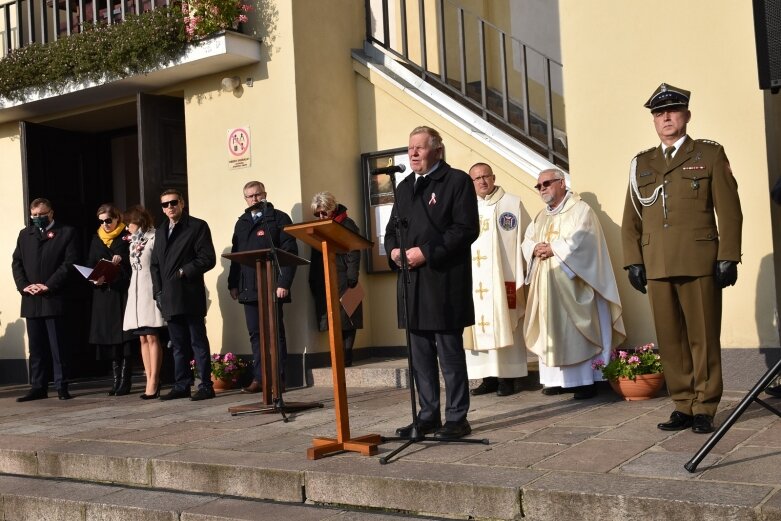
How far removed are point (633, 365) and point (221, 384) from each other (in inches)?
172

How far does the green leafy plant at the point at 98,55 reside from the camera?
990cm

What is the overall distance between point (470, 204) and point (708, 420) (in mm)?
1946

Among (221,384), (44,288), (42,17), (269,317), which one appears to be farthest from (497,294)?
(42,17)

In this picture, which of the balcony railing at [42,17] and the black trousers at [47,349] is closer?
the black trousers at [47,349]

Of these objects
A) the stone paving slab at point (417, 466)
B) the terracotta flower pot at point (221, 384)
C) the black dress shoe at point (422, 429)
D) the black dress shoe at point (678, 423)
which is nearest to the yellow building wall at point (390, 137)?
the terracotta flower pot at point (221, 384)

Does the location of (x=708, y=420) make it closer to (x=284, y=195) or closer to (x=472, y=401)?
(x=472, y=401)

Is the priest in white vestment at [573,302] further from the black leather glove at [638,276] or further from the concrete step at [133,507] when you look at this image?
the concrete step at [133,507]

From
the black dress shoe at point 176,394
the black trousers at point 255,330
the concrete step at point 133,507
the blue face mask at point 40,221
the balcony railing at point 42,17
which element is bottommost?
the concrete step at point 133,507

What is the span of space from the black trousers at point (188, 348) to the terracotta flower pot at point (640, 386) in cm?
387

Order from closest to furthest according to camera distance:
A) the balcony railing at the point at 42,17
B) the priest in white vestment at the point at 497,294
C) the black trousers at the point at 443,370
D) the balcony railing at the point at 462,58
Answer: the black trousers at the point at 443,370 → the priest in white vestment at the point at 497,294 → the balcony railing at the point at 462,58 → the balcony railing at the point at 42,17

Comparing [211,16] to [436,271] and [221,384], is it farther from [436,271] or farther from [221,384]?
[436,271]

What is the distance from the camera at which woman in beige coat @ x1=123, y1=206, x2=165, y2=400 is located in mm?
9156

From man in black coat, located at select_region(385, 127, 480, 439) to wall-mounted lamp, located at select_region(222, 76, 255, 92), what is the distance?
4.49 metres

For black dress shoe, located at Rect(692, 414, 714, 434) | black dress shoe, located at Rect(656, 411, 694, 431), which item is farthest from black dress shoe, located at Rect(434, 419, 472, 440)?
black dress shoe, located at Rect(692, 414, 714, 434)
